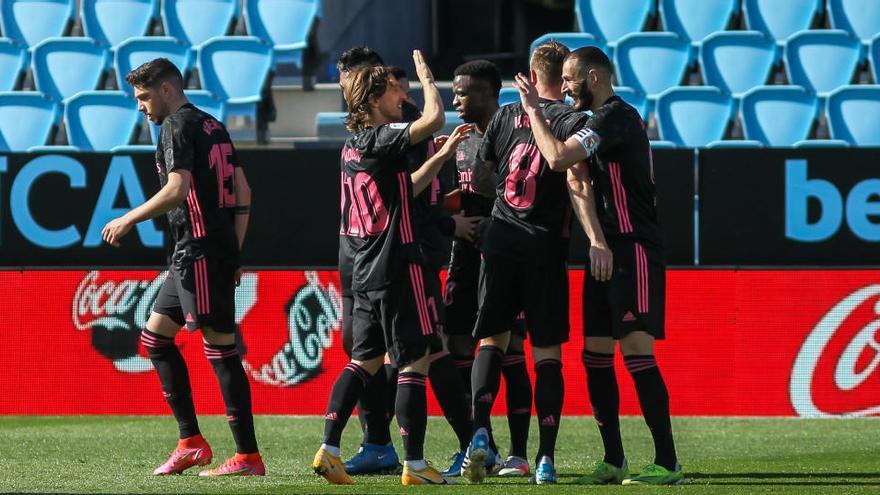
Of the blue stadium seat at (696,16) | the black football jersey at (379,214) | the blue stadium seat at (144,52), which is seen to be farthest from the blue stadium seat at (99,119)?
the black football jersey at (379,214)

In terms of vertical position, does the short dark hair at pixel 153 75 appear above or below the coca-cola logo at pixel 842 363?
above

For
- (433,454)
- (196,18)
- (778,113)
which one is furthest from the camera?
(196,18)

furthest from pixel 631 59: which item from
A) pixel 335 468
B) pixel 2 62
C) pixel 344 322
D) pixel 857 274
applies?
pixel 335 468

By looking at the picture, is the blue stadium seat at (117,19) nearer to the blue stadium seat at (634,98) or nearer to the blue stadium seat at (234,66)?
the blue stadium seat at (234,66)

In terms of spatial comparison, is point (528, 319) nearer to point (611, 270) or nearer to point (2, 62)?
point (611, 270)

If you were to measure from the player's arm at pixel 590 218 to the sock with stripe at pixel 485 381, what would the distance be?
0.70 meters

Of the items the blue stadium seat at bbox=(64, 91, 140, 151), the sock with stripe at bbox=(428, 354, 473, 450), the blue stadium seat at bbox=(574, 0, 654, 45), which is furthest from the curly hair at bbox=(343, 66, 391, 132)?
the blue stadium seat at bbox=(574, 0, 654, 45)

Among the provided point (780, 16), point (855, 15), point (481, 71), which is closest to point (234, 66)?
point (780, 16)

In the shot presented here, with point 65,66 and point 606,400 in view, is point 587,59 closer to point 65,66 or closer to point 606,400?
point 606,400

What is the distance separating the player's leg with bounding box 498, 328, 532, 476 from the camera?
253 inches

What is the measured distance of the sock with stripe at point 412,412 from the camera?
19.1ft

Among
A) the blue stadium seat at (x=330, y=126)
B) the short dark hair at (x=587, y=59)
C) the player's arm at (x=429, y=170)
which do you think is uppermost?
the short dark hair at (x=587, y=59)

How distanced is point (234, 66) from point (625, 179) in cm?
775

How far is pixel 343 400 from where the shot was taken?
5812 millimetres
